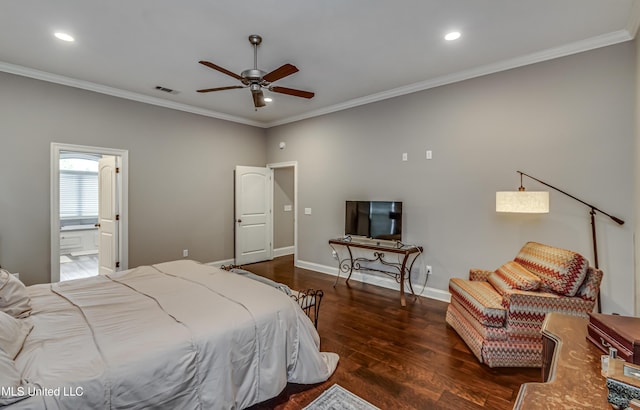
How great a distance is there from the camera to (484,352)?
8.32 ft

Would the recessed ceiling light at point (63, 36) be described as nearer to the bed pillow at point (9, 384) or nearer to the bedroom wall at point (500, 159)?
the bed pillow at point (9, 384)

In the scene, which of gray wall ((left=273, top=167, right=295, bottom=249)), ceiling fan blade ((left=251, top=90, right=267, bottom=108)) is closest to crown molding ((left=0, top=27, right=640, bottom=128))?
gray wall ((left=273, top=167, right=295, bottom=249))

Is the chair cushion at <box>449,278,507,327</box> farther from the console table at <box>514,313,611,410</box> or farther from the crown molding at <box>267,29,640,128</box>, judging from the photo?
the crown molding at <box>267,29,640,128</box>

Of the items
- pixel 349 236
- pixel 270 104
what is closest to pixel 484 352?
pixel 349 236

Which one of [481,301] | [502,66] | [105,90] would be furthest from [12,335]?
[502,66]

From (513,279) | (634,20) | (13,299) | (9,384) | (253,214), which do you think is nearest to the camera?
(9,384)

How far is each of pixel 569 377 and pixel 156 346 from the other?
1809 mm

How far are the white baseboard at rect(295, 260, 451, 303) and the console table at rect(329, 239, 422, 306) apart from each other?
0.33 feet

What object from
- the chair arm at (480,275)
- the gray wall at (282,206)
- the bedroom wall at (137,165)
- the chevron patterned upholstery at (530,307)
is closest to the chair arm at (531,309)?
the chevron patterned upholstery at (530,307)

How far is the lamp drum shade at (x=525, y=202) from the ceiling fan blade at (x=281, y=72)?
2.45 meters

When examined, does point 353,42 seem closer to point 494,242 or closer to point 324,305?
point 494,242

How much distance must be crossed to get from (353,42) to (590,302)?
3.18 m

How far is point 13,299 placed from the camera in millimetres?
1896

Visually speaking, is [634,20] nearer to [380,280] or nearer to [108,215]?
[380,280]
